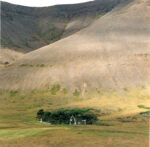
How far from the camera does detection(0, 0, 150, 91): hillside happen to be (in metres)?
108

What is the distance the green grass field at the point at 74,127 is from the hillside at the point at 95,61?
668cm

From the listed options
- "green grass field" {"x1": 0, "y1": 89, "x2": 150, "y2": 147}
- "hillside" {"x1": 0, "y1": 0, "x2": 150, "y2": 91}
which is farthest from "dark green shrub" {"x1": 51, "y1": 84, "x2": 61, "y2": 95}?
"hillside" {"x1": 0, "y1": 0, "x2": 150, "y2": 91}

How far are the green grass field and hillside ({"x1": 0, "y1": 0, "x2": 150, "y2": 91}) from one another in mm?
6685

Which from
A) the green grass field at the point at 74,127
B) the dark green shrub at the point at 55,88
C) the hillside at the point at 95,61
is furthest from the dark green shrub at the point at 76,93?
the dark green shrub at the point at 55,88

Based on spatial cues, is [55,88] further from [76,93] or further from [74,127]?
[74,127]

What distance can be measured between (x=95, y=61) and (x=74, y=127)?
77911 mm

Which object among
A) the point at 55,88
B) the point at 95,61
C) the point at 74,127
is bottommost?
the point at 74,127

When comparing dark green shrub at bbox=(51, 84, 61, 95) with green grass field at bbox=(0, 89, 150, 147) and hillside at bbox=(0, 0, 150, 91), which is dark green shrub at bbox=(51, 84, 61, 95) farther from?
hillside at bbox=(0, 0, 150, 91)

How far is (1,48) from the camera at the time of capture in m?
161

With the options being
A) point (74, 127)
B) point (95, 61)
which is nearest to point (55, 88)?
point (95, 61)

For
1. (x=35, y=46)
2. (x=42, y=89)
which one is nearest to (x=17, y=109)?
(x=42, y=89)

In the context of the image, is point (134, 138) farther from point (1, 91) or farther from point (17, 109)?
point (1, 91)

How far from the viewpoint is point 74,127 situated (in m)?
40.8

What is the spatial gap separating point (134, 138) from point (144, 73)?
78651mm
